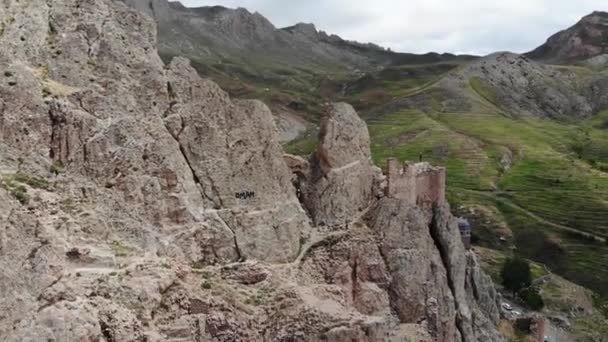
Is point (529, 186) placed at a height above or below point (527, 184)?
below

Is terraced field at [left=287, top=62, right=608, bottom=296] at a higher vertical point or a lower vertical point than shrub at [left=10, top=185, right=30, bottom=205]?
lower

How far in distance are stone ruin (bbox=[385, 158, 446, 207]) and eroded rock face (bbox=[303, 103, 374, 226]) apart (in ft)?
5.12

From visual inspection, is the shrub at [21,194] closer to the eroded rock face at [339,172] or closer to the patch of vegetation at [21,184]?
the patch of vegetation at [21,184]

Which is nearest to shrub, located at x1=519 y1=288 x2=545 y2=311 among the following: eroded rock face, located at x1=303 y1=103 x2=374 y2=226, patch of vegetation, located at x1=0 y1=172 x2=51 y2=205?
eroded rock face, located at x1=303 y1=103 x2=374 y2=226

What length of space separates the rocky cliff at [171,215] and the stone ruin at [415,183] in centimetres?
132

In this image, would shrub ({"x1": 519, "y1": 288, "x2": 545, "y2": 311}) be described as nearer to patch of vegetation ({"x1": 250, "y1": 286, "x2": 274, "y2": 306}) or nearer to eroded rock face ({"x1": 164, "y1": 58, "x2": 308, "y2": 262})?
eroded rock face ({"x1": 164, "y1": 58, "x2": 308, "y2": 262})

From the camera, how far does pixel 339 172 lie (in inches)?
1908

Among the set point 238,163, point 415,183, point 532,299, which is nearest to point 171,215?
point 238,163

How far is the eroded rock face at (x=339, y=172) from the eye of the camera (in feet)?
156

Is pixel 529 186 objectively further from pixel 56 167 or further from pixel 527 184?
pixel 56 167

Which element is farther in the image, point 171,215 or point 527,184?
point 527,184

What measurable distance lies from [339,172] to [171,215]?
13485mm

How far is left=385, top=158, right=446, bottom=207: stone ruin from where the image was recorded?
49.8m

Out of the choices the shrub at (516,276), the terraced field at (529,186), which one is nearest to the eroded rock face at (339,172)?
the shrub at (516,276)
